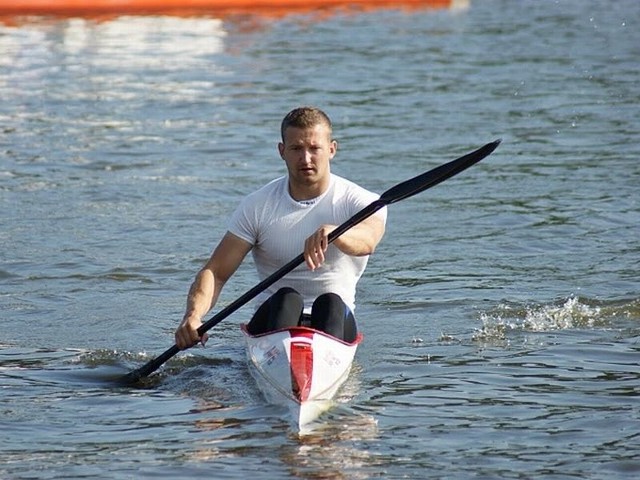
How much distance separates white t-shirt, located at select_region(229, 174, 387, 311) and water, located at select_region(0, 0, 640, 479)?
53cm

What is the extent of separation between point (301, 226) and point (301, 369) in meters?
0.85

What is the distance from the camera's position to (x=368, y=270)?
9.20 metres

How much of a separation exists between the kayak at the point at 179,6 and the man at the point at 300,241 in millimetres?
21746

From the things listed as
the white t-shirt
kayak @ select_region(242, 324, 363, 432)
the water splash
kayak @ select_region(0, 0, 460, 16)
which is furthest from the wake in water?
kayak @ select_region(0, 0, 460, 16)

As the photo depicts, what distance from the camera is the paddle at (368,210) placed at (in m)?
6.09

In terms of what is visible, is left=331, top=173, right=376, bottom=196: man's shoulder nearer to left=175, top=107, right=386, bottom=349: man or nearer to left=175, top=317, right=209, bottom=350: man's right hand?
left=175, top=107, right=386, bottom=349: man

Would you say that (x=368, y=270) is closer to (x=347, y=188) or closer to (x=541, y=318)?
(x=541, y=318)

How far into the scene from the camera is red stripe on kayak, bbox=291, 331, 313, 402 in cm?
579

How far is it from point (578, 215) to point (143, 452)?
5817mm

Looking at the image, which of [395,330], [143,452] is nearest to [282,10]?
[395,330]

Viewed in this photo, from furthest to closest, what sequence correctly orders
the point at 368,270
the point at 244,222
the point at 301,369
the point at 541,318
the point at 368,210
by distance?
the point at 368,270 → the point at 541,318 → the point at 244,222 → the point at 368,210 → the point at 301,369

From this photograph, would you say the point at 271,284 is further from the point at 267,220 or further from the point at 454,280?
the point at 454,280

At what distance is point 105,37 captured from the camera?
24062mm

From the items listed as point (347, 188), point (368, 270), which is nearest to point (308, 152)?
point (347, 188)
